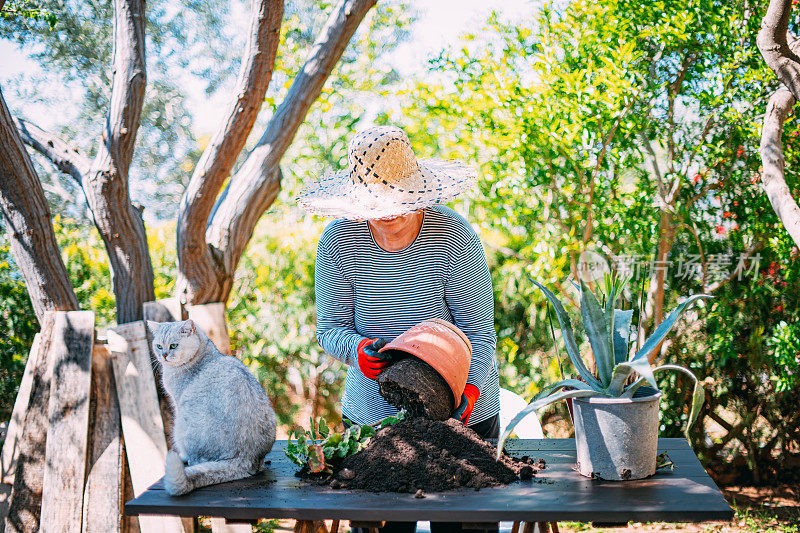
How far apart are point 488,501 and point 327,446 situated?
0.57 meters

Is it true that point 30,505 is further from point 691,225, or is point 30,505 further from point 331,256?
point 691,225

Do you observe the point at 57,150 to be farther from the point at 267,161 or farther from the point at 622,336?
the point at 622,336

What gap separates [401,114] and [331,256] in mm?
2493

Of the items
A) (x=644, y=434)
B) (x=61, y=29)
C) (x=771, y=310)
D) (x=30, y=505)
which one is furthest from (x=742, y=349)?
(x=61, y=29)

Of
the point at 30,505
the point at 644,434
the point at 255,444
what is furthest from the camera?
the point at 30,505

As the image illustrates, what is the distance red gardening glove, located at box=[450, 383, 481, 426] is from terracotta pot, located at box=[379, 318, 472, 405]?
0.07m

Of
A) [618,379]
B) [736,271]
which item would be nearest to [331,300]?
[618,379]

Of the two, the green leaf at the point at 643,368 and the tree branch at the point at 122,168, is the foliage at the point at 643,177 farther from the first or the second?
the green leaf at the point at 643,368

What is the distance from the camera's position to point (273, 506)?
170 centimetres

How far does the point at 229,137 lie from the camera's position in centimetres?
341

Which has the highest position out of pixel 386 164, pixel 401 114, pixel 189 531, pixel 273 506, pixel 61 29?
pixel 61 29

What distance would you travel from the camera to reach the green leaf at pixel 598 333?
1902 millimetres

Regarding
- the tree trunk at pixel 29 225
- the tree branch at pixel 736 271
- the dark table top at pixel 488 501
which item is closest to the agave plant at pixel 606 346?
the dark table top at pixel 488 501

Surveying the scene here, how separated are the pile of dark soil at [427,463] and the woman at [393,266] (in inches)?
11.4
